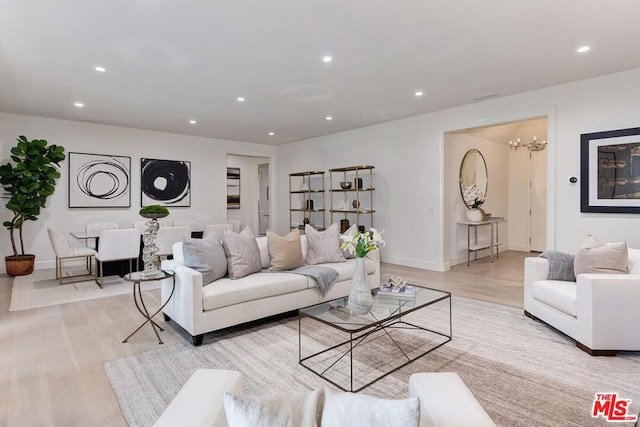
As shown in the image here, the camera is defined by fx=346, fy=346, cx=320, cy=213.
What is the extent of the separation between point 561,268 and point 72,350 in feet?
14.4

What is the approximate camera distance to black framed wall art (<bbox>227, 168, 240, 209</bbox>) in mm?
9523

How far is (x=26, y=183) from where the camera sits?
5.40 m

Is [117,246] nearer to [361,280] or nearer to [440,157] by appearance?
[361,280]

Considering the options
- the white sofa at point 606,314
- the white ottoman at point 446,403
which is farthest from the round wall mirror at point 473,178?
the white ottoman at point 446,403

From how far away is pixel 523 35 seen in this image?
3.09 metres

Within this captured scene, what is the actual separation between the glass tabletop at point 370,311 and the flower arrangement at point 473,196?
13.5ft

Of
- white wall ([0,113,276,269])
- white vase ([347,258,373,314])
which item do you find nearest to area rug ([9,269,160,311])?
white wall ([0,113,276,269])

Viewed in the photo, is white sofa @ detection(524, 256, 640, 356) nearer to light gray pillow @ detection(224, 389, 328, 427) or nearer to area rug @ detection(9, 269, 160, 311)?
light gray pillow @ detection(224, 389, 328, 427)

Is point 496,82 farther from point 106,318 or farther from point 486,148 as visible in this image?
point 106,318

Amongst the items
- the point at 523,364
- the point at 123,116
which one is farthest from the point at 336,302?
the point at 123,116

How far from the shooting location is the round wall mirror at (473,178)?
6.49 m

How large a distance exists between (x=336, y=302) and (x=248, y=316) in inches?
35.5

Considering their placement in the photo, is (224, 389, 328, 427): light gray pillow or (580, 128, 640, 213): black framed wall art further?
(580, 128, 640, 213): black framed wall art

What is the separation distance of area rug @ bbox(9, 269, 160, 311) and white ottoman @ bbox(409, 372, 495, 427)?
4.49m
